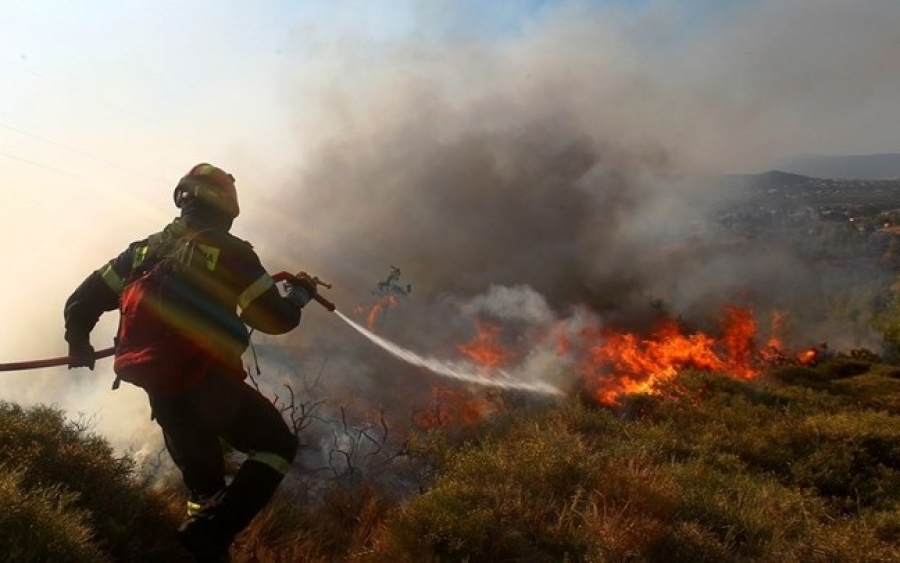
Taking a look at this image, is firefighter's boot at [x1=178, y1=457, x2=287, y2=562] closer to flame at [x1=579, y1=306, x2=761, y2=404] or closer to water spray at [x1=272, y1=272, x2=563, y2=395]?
water spray at [x1=272, y1=272, x2=563, y2=395]

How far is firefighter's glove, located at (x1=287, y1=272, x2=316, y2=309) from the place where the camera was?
350cm

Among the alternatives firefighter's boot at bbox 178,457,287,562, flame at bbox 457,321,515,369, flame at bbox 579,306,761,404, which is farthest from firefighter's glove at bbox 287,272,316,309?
flame at bbox 457,321,515,369

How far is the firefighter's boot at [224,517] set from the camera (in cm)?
299

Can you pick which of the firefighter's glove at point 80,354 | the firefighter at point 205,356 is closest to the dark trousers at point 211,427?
the firefighter at point 205,356

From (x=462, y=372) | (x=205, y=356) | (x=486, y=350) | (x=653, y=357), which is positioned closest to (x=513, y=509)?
(x=205, y=356)

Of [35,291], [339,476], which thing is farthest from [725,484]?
[35,291]

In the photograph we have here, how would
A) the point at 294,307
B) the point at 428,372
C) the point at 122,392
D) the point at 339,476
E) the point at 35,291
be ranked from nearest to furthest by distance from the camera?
the point at 294,307
the point at 339,476
the point at 122,392
the point at 428,372
the point at 35,291

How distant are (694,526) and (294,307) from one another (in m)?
3.18

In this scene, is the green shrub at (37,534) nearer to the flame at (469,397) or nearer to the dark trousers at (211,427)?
the dark trousers at (211,427)

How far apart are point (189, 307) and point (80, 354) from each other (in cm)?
110

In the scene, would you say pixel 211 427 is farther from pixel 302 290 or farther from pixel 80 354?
pixel 80 354

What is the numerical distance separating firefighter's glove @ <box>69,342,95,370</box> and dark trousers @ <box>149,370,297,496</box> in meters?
0.80

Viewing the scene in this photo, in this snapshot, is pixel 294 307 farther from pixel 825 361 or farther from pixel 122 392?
pixel 825 361

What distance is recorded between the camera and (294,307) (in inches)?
134
